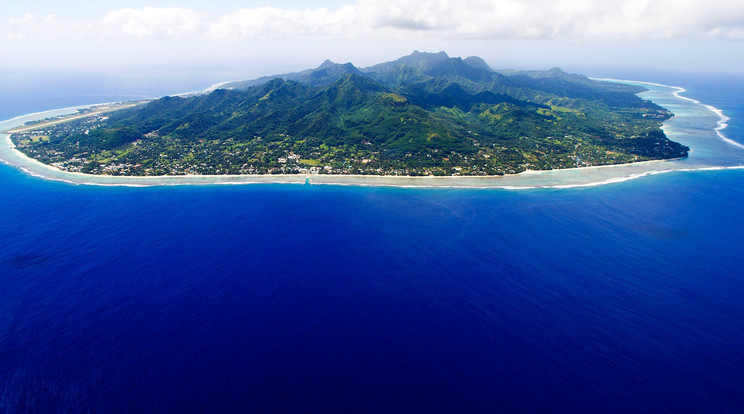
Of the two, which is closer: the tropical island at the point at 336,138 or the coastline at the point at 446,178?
the coastline at the point at 446,178

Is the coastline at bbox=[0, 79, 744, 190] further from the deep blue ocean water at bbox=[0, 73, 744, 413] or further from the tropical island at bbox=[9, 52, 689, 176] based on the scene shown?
the deep blue ocean water at bbox=[0, 73, 744, 413]

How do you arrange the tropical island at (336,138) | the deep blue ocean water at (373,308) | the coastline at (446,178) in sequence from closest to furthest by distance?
1. the deep blue ocean water at (373,308)
2. the coastline at (446,178)
3. the tropical island at (336,138)

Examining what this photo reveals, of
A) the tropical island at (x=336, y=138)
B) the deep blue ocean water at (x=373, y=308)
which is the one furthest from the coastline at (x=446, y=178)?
the deep blue ocean water at (x=373, y=308)

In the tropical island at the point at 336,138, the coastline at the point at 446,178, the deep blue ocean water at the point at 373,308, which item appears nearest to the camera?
the deep blue ocean water at the point at 373,308

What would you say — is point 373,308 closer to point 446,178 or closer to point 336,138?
point 446,178

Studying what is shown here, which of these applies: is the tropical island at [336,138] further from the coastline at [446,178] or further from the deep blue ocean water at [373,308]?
the deep blue ocean water at [373,308]

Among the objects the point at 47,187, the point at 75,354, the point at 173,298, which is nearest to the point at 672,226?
the point at 173,298
